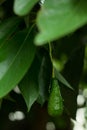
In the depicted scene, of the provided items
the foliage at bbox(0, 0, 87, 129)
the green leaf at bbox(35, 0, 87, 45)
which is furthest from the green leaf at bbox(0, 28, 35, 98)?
the green leaf at bbox(35, 0, 87, 45)

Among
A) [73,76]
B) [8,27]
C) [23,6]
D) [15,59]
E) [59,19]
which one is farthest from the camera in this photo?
[73,76]

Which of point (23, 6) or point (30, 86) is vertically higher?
point (23, 6)

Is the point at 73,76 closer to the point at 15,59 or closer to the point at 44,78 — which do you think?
the point at 44,78

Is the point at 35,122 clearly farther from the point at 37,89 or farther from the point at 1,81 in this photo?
the point at 1,81

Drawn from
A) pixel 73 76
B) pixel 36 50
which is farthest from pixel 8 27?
pixel 73 76

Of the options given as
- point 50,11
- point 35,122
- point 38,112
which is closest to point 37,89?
point 50,11

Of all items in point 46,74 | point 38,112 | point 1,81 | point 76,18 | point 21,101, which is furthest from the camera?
point 38,112

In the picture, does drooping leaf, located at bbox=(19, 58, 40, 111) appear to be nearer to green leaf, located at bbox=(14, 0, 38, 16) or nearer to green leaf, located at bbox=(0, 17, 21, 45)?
green leaf, located at bbox=(0, 17, 21, 45)
